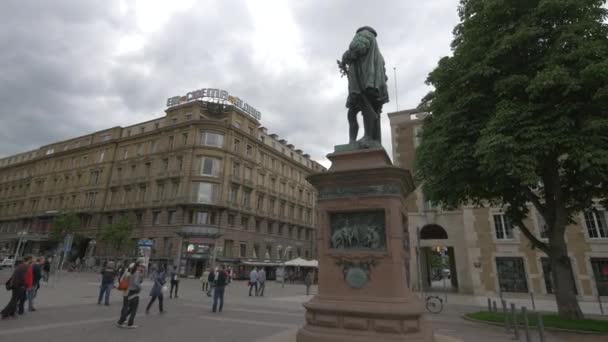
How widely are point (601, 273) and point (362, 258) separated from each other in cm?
2577

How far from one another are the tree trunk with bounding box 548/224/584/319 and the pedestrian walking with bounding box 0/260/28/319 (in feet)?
58.8

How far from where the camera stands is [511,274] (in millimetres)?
23719

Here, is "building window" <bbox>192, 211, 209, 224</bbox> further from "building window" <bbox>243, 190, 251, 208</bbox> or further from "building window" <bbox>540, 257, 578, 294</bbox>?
"building window" <bbox>540, 257, 578, 294</bbox>

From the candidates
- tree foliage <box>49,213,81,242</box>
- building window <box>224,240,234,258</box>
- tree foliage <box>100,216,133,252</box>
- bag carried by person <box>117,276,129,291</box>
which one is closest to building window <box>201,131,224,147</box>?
building window <box>224,240,234,258</box>

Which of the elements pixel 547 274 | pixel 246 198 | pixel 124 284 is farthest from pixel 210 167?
pixel 547 274

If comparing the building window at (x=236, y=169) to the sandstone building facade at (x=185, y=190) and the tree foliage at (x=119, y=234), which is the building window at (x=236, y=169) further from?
the tree foliage at (x=119, y=234)

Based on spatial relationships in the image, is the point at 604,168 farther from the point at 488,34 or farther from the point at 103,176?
the point at 103,176

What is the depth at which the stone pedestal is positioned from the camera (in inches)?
204

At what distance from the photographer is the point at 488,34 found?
12758 millimetres

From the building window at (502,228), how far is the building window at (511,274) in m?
1.58

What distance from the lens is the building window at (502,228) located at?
24.2 meters

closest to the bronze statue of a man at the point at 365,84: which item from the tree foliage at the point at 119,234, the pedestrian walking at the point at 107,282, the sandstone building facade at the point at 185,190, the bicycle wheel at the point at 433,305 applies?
the bicycle wheel at the point at 433,305

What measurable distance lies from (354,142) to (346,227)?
74.0 inches

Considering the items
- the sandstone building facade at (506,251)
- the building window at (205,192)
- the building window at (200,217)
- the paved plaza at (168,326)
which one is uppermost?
the building window at (205,192)
